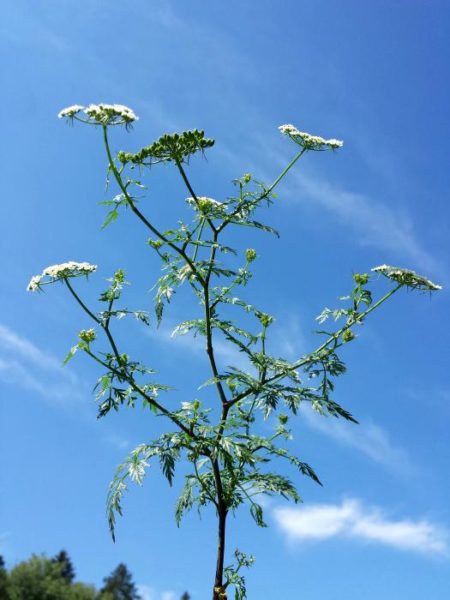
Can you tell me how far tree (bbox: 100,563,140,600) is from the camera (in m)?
74.7

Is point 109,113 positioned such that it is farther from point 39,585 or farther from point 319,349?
point 39,585

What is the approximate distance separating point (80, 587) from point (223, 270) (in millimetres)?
59827

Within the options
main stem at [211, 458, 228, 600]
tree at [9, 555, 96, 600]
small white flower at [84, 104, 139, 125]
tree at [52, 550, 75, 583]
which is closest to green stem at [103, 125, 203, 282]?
small white flower at [84, 104, 139, 125]

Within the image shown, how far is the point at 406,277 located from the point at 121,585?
77.5 metres

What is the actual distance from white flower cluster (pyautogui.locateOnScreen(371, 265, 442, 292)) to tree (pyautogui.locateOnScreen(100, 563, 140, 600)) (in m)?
76.3

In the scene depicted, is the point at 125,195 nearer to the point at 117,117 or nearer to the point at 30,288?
the point at 117,117

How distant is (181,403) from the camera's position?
6.57m

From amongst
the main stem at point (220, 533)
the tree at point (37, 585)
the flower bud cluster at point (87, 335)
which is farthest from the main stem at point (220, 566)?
the tree at point (37, 585)

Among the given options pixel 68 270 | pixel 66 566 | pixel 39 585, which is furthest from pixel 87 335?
pixel 66 566

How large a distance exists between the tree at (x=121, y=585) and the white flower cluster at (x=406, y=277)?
76311mm

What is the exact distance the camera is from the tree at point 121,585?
7472cm

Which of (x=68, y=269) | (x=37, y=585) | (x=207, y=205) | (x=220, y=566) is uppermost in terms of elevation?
(x=37, y=585)

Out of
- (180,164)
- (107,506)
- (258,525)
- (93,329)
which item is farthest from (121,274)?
(258,525)

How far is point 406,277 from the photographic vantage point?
703 centimetres
